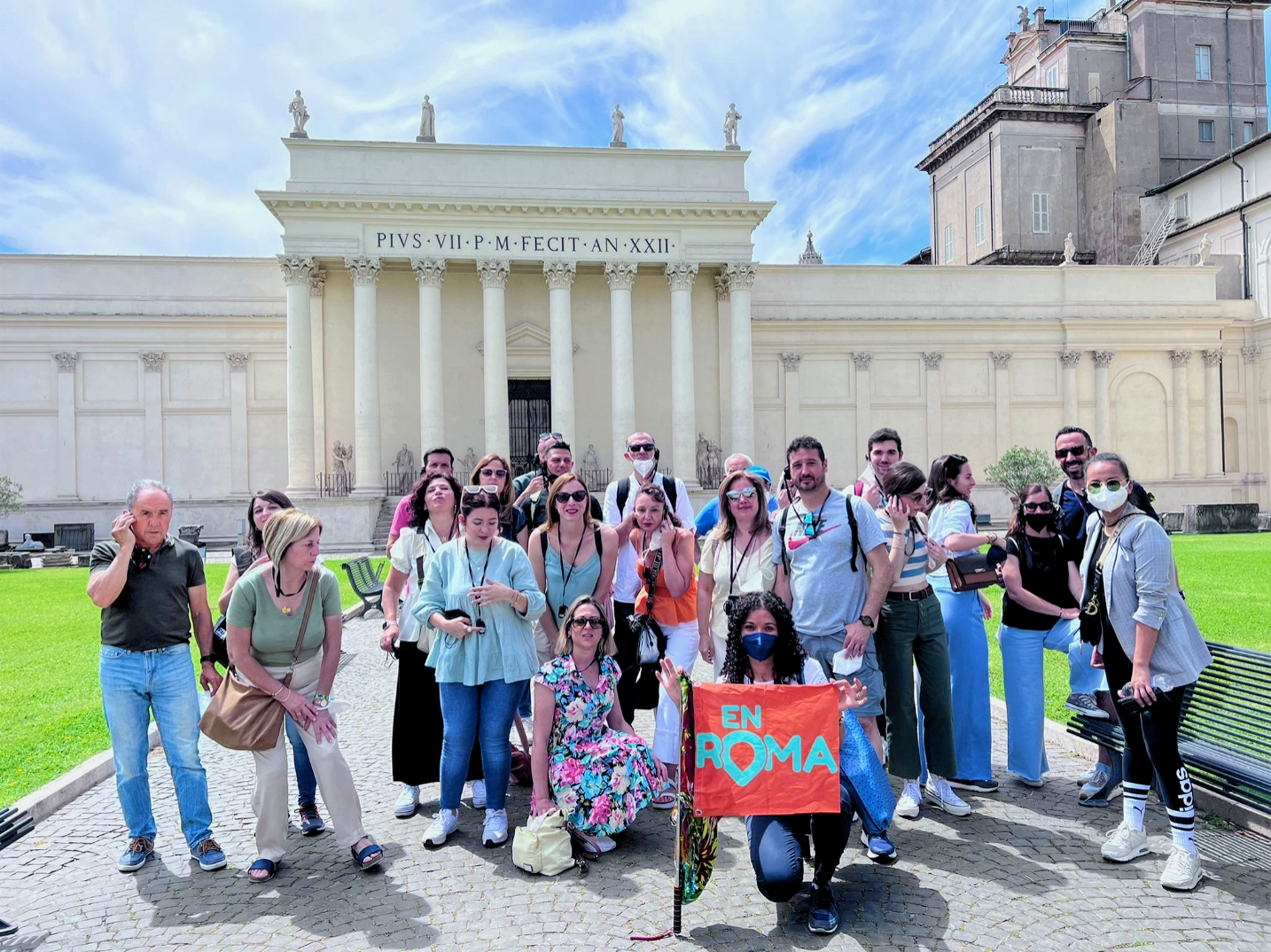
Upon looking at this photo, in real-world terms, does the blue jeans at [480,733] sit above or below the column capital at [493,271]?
below

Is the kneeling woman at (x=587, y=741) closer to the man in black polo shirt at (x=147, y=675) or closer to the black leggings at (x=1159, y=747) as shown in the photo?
the man in black polo shirt at (x=147, y=675)

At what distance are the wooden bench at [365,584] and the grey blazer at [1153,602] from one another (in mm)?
11053

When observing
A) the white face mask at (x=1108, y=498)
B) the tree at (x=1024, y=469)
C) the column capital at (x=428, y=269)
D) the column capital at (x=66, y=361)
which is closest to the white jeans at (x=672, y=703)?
the white face mask at (x=1108, y=498)

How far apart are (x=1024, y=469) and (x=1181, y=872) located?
91.2 ft

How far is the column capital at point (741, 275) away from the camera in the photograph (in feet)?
95.9

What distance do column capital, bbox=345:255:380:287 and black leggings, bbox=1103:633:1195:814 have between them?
26737 mm

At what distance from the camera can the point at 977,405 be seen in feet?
113

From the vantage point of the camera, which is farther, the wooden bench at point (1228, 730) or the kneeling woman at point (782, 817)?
the wooden bench at point (1228, 730)

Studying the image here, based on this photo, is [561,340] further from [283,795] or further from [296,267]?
[283,795]

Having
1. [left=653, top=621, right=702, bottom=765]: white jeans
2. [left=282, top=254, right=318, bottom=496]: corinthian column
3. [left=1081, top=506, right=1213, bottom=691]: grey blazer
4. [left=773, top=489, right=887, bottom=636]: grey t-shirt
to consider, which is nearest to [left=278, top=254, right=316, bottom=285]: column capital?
[left=282, top=254, right=318, bottom=496]: corinthian column

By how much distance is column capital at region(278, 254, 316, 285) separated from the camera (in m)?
27.3

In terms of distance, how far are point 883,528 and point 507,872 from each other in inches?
118

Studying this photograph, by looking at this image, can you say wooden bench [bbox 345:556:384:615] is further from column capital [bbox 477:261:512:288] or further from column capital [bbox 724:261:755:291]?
column capital [bbox 724:261:755:291]

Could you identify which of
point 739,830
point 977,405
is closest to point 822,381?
point 977,405
